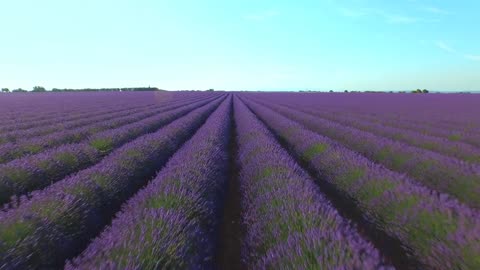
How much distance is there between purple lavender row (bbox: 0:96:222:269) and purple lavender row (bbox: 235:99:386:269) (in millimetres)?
1789

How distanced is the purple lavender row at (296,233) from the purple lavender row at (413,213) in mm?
750

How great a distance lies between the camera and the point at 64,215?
148 inches

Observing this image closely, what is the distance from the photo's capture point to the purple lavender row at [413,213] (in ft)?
9.57

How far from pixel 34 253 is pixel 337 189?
4.61 meters

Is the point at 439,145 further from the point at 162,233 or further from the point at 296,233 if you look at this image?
the point at 162,233

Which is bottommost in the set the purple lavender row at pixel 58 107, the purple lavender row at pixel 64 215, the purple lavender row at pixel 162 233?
the purple lavender row at pixel 58 107

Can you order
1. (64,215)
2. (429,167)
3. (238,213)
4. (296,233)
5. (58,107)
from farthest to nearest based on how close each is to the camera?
(58,107) < (429,167) < (238,213) < (64,215) < (296,233)

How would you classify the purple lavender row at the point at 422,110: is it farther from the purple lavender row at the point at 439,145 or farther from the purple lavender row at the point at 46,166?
the purple lavender row at the point at 46,166

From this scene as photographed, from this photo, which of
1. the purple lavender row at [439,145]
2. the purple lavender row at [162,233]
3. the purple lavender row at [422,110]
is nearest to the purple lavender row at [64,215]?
the purple lavender row at [162,233]

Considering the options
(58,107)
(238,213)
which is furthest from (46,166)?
(58,107)

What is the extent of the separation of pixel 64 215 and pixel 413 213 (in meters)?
3.63

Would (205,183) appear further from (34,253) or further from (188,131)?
(188,131)

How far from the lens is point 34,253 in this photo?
3.07 m

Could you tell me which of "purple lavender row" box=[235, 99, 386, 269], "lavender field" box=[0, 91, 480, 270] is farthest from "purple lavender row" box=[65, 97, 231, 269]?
"purple lavender row" box=[235, 99, 386, 269]
